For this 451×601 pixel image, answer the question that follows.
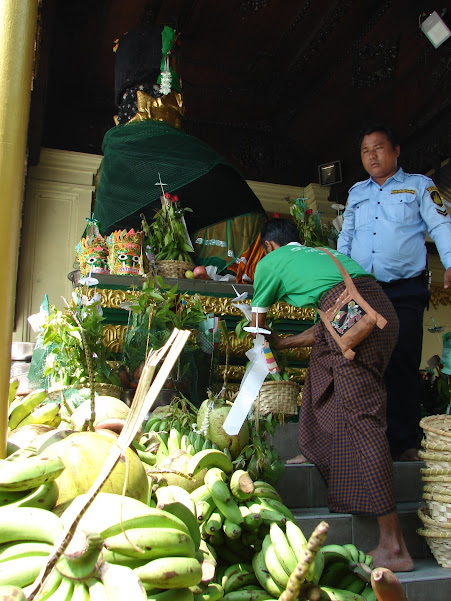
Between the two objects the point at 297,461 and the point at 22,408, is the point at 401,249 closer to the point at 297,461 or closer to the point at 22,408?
the point at 297,461

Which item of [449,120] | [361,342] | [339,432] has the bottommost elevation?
[339,432]

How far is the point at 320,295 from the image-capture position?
2902 millimetres

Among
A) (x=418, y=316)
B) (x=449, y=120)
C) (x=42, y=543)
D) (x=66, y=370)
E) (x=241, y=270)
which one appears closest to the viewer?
(x=42, y=543)

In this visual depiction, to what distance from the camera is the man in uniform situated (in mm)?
3363

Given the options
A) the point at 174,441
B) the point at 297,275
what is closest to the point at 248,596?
the point at 174,441

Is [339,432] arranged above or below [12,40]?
below

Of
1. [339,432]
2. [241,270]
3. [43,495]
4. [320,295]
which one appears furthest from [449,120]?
[43,495]

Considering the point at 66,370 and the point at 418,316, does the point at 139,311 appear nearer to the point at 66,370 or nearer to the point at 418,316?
the point at 66,370

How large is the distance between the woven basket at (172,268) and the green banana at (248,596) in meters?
3.97

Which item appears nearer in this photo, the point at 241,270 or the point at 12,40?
the point at 12,40

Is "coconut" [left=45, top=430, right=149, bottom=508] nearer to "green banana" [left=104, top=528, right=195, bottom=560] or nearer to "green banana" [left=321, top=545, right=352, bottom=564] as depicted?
Result: "green banana" [left=104, top=528, right=195, bottom=560]

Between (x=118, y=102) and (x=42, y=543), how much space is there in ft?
21.3

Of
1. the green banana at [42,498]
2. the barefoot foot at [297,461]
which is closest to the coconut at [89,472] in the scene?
the green banana at [42,498]

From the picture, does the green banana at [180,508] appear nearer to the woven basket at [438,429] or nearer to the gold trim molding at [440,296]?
the woven basket at [438,429]
